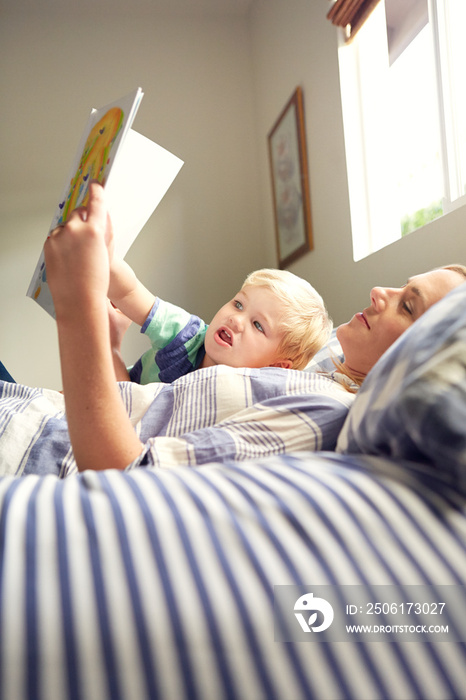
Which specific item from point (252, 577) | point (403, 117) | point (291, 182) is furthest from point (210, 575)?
point (291, 182)

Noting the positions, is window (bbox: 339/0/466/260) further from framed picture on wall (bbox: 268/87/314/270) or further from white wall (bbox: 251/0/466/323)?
framed picture on wall (bbox: 268/87/314/270)

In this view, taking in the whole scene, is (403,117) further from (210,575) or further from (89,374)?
(210,575)

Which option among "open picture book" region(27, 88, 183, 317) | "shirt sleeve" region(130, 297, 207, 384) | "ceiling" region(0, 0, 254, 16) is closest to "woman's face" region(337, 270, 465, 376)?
"shirt sleeve" region(130, 297, 207, 384)

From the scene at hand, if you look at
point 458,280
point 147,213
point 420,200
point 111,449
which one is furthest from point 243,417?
point 420,200

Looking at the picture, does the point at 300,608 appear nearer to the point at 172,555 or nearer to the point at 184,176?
the point at 172,555

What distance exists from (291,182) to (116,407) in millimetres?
2690

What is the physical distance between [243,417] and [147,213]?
819 mm

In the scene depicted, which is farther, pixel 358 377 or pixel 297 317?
pixel 297 317

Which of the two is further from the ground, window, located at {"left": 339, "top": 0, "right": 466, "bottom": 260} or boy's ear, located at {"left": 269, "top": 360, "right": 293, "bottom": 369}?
window, located at {"left": 339, "top": 0, "right": 466, "bottom": 260}

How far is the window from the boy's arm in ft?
3.41

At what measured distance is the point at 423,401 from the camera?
39cm

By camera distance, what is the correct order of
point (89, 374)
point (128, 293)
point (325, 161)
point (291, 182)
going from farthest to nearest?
1. point (291, 182)
2. point (325, 161)
3. point (128, 293)
4. point (89, 374)

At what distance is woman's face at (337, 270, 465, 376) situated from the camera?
3.70 feet

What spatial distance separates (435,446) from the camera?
38 centimetres
